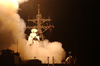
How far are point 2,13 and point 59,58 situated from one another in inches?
230

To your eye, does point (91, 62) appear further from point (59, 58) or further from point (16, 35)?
point (16, 35)

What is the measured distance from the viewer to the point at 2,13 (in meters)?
14.3

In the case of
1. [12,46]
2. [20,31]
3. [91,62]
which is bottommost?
[91,62]

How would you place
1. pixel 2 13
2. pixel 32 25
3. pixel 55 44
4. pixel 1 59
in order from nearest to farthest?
pixel 1 59 → pixel 2 13 → pixel 55 44 → pixel 32 25

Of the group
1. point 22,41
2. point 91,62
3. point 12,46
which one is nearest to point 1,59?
point 12,46

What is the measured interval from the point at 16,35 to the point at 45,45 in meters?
3.37

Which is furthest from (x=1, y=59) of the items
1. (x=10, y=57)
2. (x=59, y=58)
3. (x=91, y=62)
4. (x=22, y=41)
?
(x=91, y=62)

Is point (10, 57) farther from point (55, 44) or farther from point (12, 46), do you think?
point (55, 44)

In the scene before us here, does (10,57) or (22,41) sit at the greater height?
(22,41)

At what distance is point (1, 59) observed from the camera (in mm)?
10539

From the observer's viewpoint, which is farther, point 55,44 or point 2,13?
point 55,44

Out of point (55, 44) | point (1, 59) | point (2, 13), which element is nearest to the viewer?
point (1, 59)

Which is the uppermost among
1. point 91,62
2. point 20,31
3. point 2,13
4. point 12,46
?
point 2,13

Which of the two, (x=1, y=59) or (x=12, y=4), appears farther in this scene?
(x=12, y=4)
